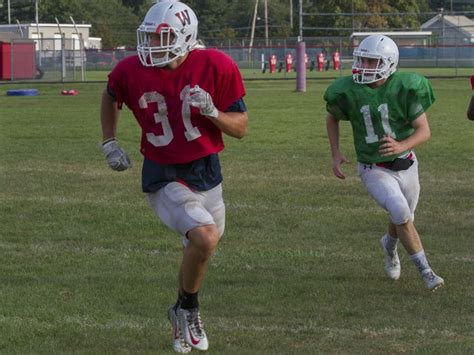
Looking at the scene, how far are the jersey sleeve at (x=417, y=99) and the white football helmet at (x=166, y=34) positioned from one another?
200 centimetres

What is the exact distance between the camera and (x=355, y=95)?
24.0 ft

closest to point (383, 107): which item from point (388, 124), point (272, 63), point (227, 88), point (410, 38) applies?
point (388, 124)

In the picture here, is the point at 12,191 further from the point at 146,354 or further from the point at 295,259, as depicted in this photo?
the point at 146,354

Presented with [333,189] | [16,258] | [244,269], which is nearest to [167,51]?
[244,269]

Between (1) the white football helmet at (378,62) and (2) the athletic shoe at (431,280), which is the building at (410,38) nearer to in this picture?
(1) the white football helmet at (378,62)

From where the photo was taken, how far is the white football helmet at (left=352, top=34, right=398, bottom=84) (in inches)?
284

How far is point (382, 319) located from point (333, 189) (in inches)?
201

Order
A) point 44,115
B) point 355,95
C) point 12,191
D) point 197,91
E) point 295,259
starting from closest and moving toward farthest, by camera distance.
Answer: point 197,91
point 355,95
point 295,259
point 12,191
point 44,115

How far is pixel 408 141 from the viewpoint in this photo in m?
6.91

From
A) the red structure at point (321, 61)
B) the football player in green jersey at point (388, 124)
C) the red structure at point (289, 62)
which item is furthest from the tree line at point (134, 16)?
the football player in green jersey at point (388, 124)

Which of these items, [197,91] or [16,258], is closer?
[197,91]

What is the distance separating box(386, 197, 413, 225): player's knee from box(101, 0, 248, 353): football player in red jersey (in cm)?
161

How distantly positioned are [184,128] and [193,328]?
102 cm

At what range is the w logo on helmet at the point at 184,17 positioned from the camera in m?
5.62
